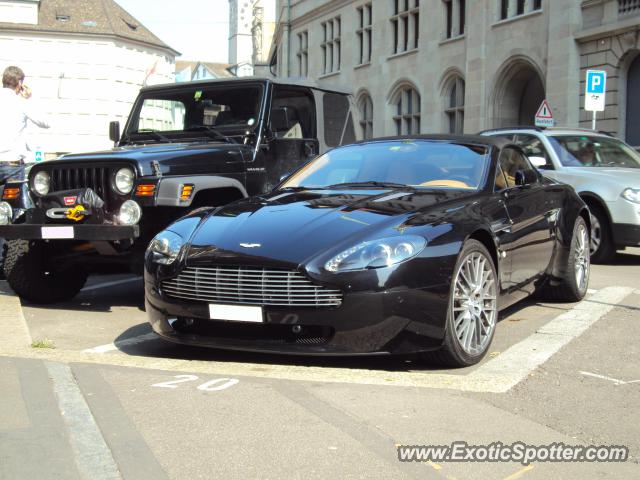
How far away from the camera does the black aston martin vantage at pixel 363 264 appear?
4.61m

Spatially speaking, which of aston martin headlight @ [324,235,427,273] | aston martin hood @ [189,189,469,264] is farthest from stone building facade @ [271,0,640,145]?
aston martin headlight @ [324,235,427,273]

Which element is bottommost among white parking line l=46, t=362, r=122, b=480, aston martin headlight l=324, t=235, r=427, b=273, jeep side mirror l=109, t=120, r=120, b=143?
white parking line l=46, t=362, r=122, b=480

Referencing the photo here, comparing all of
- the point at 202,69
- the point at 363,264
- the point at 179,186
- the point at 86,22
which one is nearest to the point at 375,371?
the point at 363,264

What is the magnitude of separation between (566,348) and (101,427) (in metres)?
3.07

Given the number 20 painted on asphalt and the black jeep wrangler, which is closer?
the number 20 painted on asphalt

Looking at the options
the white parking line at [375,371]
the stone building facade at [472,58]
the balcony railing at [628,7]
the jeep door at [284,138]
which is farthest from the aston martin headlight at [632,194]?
the balcony railing at [628,7]

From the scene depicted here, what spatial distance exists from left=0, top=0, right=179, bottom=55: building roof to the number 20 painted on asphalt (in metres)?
69.7

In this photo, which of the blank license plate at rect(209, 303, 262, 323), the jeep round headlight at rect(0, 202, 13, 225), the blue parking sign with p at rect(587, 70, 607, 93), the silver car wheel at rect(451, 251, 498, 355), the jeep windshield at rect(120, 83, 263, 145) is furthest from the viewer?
the blue parking sign with p at rect(587, 70, 607, 93)

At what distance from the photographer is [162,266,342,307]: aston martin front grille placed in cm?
462

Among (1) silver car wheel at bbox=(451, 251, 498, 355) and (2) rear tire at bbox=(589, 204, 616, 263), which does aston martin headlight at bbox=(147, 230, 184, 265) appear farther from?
(2) rear tire at bbox=(589, 204, 616, 263)

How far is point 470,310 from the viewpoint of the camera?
5016 mm

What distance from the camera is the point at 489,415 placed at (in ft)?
13.1

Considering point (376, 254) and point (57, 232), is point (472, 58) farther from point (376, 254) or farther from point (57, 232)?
point (376, 254)

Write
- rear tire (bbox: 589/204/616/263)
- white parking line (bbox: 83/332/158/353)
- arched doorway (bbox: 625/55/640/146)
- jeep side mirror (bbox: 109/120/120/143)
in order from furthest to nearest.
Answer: arched doorway (bbox: 625/55/640/146), rear tire (bbox: 589/204/616/263), jeep side mirror (bbox: 109/120/120/143), white parking line (bbox: 83/332/158/353)
